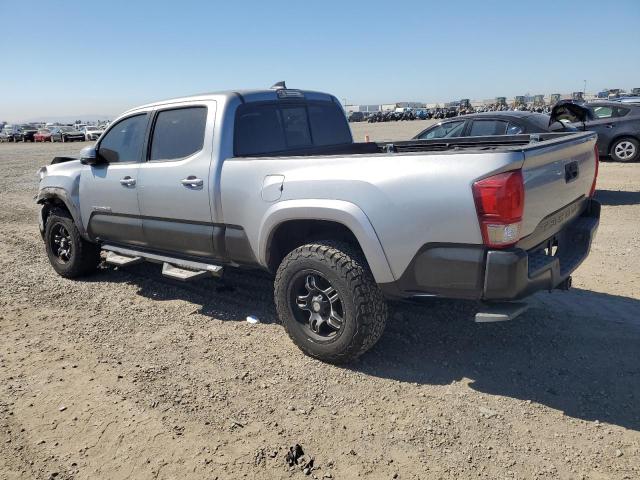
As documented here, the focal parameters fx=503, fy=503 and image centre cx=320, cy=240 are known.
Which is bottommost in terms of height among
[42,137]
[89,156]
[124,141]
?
[89,156]

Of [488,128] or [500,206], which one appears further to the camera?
[488,128]

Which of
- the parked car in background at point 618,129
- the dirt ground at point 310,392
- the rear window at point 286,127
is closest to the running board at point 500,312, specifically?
the dirt ground at point 310,392

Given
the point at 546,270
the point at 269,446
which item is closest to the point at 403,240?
the point at 546,270

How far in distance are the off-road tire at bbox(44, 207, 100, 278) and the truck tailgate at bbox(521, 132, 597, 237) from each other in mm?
4826

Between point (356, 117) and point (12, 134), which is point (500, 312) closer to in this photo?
point (12, 134)

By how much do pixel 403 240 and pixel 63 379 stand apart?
8.62ft

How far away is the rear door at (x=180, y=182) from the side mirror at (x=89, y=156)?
83 centimetres

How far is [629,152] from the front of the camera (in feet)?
41.8

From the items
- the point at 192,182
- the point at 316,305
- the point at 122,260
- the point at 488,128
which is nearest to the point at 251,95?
the point at 192,182

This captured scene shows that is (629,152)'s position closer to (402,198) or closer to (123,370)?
(402,198)

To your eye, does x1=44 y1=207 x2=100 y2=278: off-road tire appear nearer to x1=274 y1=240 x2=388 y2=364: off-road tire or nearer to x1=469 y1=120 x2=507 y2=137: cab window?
x1=274 y1=240 x2=388 y2=364: off-road tire

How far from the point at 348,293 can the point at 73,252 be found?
3868mm

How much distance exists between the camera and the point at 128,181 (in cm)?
484

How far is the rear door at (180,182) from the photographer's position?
4156 millimetres
